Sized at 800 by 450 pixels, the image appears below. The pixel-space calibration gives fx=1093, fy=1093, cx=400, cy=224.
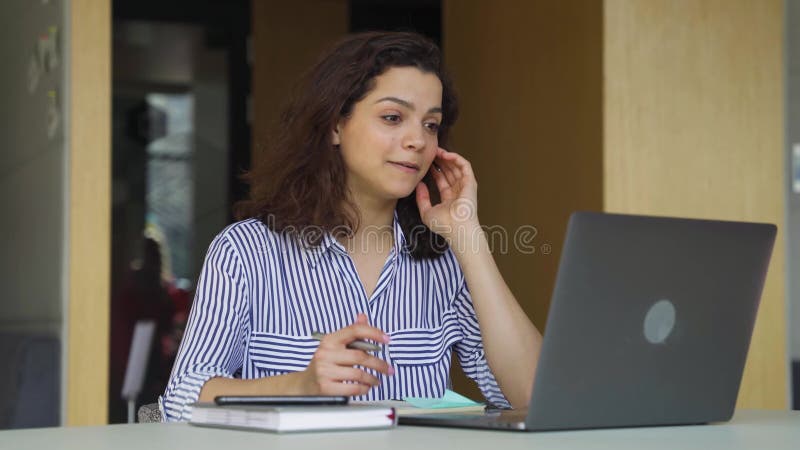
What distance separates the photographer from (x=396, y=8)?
721 cm

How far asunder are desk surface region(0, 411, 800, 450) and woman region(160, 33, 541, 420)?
57 cm

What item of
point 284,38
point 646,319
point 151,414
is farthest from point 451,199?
point 284,38

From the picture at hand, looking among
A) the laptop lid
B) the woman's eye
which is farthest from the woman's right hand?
the woman's eye

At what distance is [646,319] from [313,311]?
0.96 metres

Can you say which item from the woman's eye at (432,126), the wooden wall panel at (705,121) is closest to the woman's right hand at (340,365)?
the woman's eye at (432,126)

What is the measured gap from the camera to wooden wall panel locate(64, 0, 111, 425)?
12.0ft

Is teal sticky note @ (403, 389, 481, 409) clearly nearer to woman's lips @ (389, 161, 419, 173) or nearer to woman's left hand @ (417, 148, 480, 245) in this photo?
woman's left hand @ (417, 148, 480, 245)

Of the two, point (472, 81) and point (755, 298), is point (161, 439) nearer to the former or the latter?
point (755, 298)

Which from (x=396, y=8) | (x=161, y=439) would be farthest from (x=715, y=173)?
(x=396, y=8)

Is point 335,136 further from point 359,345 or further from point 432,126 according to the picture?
point 359,345

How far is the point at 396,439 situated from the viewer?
1.38m

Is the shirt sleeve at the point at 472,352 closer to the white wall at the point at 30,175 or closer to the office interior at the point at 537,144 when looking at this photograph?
the office interior at the point at 537,144

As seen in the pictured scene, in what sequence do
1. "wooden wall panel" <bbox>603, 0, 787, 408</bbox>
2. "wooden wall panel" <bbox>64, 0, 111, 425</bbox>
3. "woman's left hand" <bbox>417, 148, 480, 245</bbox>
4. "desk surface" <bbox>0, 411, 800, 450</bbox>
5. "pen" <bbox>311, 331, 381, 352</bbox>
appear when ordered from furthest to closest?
"wooden wall panel" <bbox>603, 0, 787, 408</bbox> < "wooden wall panel" <bbox>64, 0, 111, 425</bbox> < "woman's left hand" <bbox>417, 148, 480, 245</bbox> < "pen" <bbox>311, 331, 381, 352</bbox> < "desk surface" <bbox>0, 411, 800, 450</bbox>

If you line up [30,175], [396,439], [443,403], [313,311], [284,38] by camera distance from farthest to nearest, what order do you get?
[284,38], [30,175], [313,311], [443,403], [396,439]
